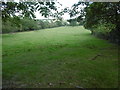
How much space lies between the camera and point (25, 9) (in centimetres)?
552

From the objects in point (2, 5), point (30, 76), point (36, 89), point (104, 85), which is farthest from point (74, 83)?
point (2, 5)

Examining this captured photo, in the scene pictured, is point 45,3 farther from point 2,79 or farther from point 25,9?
point 2,79

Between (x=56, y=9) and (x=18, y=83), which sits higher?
(x=56, y=9)

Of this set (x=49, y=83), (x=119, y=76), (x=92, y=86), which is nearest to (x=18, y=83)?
(x=49, y=83)

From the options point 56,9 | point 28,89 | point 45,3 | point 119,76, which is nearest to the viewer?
point 28,89

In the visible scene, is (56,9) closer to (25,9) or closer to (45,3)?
(45,3)

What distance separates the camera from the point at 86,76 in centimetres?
576

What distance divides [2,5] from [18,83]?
3.27 meters

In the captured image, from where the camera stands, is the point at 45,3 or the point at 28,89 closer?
the point at 28,89

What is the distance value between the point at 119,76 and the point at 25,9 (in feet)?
17.2

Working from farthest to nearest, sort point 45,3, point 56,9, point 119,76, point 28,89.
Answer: point 119,76 < point 56,9 < point 45,3 < point 28,89

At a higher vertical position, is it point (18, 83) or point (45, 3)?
point (45, 3)

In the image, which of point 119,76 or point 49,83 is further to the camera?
point 119,76

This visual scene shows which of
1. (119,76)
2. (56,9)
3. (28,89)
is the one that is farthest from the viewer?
(119,76)
